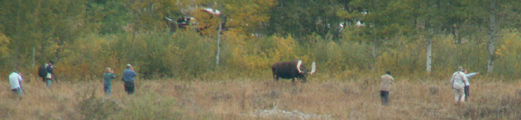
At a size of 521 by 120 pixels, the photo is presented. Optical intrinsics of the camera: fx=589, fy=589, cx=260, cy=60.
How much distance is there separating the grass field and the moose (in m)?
1.04

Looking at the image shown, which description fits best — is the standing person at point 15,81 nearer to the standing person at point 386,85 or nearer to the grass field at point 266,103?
the grass field at point 266,103

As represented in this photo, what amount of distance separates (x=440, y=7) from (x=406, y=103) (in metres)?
9.32

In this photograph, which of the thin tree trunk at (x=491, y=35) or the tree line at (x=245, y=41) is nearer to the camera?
the thin tree trunk at (x=491, y=35)

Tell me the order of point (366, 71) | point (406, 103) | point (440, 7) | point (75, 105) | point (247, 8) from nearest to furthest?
point (75, 105) < point (406, 103) < point (440, 7) < point (366, 71) < point (247, 8)

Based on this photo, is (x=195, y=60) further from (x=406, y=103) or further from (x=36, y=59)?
(x=406, y=103)

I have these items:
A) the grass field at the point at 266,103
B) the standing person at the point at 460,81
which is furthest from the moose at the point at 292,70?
the standing person at the point at 460,81

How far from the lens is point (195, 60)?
3088 cm

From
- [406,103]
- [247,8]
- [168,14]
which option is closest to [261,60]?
[247,8]

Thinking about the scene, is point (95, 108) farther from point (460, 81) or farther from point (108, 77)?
point (460, 81)

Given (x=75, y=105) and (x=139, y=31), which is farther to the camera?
(x=139, y=31)

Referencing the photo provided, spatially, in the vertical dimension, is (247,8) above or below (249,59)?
above

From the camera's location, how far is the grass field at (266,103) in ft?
53.8

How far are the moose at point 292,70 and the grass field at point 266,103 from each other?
3.41 feet

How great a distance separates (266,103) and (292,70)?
6568 millimetres
